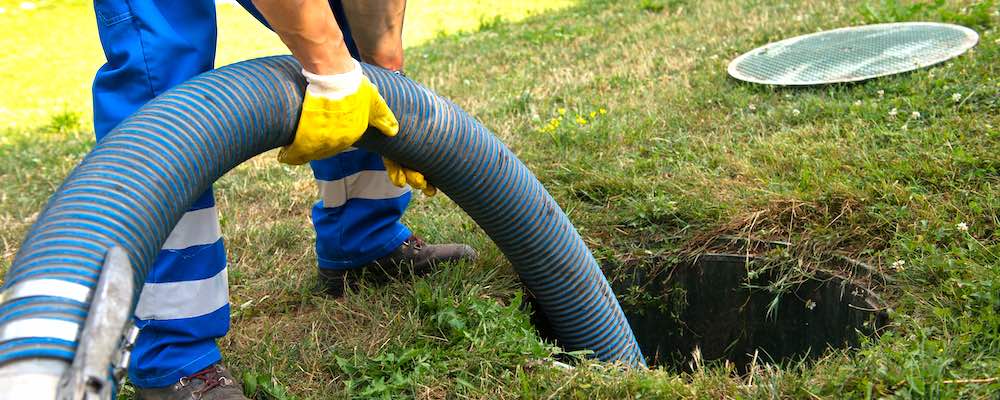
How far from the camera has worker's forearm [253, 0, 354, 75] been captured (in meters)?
1.72

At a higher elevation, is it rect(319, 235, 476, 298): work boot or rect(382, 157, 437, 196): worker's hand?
rect(382, 157, 437, 196): worker's hand

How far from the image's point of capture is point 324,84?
1823 millimetres

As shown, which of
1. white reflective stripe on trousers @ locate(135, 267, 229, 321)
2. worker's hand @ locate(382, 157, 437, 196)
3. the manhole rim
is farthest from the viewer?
the manhole rim

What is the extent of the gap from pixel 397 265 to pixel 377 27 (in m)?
0.75

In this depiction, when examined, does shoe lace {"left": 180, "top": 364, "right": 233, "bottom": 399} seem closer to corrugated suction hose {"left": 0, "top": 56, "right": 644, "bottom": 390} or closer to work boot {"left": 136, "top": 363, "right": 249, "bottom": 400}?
work boot {"left": 136, "top": 363, "right": 249, "bottom": 400}

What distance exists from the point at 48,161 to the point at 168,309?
2.96 metres

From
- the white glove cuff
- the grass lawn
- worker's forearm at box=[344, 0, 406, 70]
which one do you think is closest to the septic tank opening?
the grass lawn

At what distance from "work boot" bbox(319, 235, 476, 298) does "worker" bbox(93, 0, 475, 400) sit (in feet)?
1.21

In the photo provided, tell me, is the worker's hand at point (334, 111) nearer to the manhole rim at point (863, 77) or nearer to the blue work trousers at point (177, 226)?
the blue work trousers at point (177, 226)

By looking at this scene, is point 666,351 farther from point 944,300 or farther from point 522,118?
point 522,118

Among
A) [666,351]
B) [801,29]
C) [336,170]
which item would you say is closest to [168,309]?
[336,170]

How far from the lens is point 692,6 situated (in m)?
6.40

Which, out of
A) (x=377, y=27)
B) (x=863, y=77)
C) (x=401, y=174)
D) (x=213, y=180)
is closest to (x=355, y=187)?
(x=401, y=174)

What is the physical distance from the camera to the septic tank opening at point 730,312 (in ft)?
8.64
